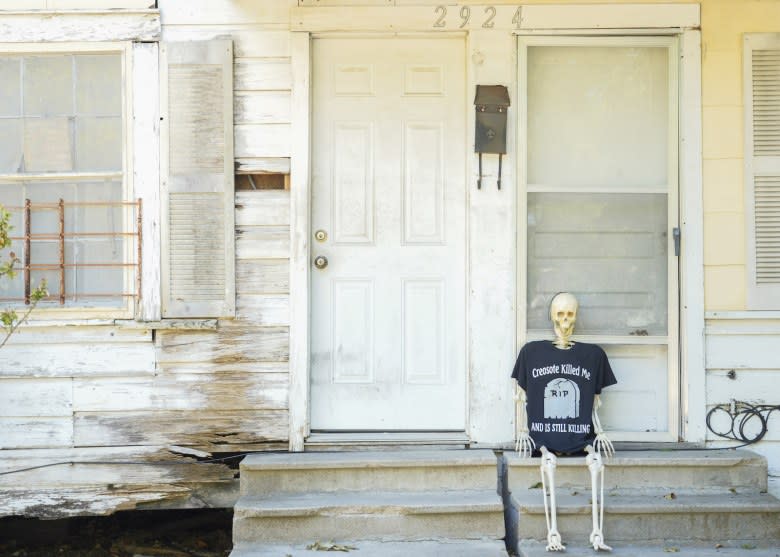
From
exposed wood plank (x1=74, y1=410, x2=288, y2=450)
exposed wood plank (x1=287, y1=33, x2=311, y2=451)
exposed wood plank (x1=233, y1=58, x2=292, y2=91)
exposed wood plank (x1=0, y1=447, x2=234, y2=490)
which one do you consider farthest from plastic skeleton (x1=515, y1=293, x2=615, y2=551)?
exposed wood plank (x1=233, y1=58, x2=292, y2=91)

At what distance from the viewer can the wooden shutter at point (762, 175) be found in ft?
13.5

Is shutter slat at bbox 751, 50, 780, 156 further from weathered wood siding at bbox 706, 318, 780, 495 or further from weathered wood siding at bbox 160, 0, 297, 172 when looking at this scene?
weathered wood siding at bbox 160, 0, 297, 172

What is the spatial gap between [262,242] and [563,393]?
1662 mm

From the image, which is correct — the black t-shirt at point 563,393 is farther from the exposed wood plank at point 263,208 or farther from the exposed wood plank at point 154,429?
the exposed wood plank at point 263,208

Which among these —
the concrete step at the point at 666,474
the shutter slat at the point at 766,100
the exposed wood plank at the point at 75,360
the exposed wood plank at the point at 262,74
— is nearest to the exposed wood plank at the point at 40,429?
the exposed wood plank at the point at 75,360

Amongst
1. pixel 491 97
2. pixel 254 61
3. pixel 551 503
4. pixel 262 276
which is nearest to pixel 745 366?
pixel 551 503

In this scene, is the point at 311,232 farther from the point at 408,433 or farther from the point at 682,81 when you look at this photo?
the point at 682,81

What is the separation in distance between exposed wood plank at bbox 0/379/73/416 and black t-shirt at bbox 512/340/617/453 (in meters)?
2.32

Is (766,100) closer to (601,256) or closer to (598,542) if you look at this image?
(601,256)

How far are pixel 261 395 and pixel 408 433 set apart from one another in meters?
0.77

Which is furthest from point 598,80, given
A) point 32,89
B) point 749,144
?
point 32,89

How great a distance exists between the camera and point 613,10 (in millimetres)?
4145

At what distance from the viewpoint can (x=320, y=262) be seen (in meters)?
4.20

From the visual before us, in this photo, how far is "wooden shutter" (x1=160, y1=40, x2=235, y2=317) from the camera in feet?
13.6
